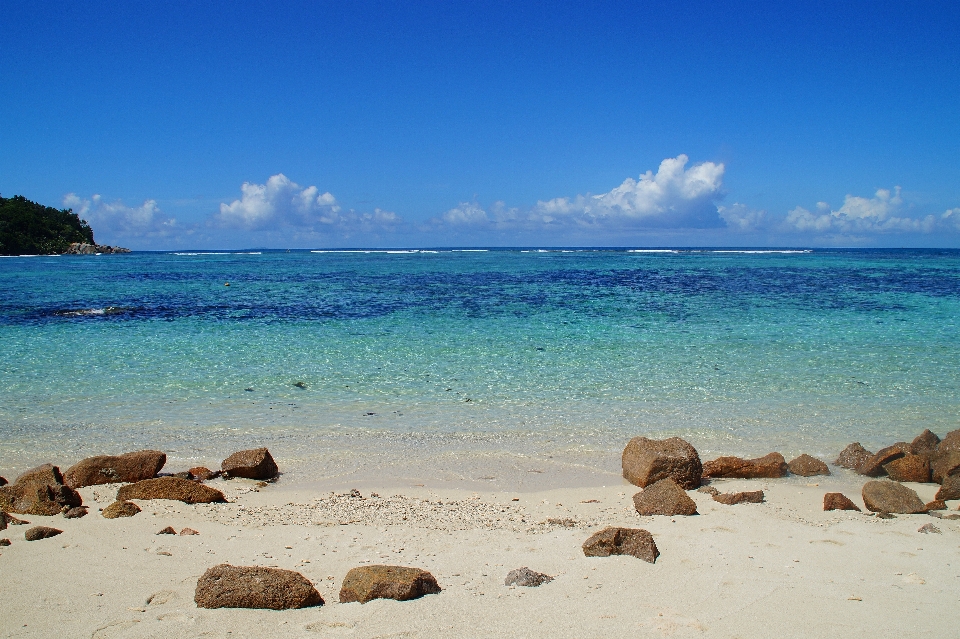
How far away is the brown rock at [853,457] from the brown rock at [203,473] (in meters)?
6.43

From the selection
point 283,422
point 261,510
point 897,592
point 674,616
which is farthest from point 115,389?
point 897,592

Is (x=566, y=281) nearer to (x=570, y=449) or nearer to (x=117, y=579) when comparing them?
(x=570, y=449)

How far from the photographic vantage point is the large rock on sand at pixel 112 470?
5984 millimetres

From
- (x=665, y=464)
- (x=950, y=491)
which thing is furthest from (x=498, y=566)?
(x=950, y=491)

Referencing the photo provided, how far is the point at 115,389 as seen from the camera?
9.98 meters

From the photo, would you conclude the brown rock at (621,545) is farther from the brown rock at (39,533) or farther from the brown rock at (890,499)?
the brown rock at (39,533)

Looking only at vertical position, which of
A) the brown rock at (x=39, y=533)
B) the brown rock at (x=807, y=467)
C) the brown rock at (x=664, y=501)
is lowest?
the brown rock at (x=807, y=467)

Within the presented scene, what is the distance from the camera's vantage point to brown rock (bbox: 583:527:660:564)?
4.41 m

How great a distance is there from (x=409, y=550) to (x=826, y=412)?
6.69 meters

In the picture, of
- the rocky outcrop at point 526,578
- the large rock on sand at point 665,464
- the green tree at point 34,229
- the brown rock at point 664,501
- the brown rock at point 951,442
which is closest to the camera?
the rocky outcrop at point 526,578

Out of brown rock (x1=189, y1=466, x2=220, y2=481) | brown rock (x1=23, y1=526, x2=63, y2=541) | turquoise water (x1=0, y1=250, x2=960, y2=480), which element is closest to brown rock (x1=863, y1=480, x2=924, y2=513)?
turquoise water (x1=0, y1=250, x2=960, y2=480)

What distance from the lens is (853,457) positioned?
676 cm

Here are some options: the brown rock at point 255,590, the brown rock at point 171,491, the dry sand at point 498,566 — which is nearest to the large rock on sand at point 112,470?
the dry sand at point 498,566

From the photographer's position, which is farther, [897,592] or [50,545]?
[50,545]
